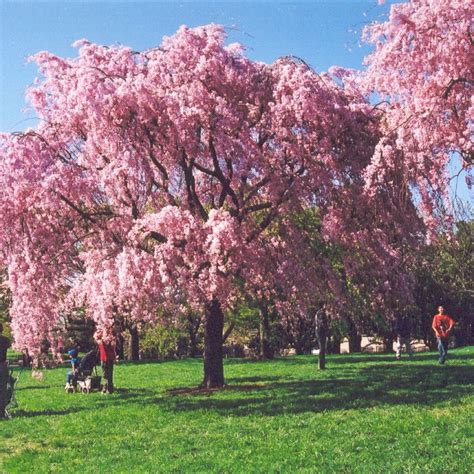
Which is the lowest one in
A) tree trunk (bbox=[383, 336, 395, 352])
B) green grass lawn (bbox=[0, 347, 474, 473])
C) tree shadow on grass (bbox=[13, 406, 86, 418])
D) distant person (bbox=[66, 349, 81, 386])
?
tree trunk (bbox=[383, 336, 395, 352])

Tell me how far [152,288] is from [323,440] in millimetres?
7290

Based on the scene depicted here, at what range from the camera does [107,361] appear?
20203mm

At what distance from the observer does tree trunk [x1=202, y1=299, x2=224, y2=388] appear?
66.4 ft

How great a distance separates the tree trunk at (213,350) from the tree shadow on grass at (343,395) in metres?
1.55

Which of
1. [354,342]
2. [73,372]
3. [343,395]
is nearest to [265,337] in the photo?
[354,342]

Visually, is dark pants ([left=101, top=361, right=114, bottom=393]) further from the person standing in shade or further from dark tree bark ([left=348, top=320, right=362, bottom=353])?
dark tree bark ([left=348, top=320, right=362, bottom=353])

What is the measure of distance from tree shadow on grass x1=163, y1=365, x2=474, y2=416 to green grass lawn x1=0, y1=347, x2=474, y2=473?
3cm

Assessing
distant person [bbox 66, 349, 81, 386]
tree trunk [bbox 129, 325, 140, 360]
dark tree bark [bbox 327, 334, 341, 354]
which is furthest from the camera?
dark tree bark [bbox 327, 334, 341, 354]

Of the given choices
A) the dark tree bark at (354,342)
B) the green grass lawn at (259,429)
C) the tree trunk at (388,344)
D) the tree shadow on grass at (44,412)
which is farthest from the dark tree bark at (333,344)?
the tree shadow on grass at (44,412)

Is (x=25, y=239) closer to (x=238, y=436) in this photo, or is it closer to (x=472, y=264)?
(x=238, y=436)

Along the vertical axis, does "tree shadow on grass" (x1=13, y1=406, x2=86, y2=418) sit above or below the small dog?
below

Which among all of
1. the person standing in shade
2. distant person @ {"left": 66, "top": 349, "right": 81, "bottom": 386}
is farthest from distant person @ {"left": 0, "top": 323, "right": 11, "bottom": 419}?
distant person @ {"left": 66, "top": 349, "right": 81, "bottom": 386}

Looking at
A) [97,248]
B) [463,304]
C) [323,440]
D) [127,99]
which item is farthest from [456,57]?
[463,304]

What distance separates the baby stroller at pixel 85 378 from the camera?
21.2 m
